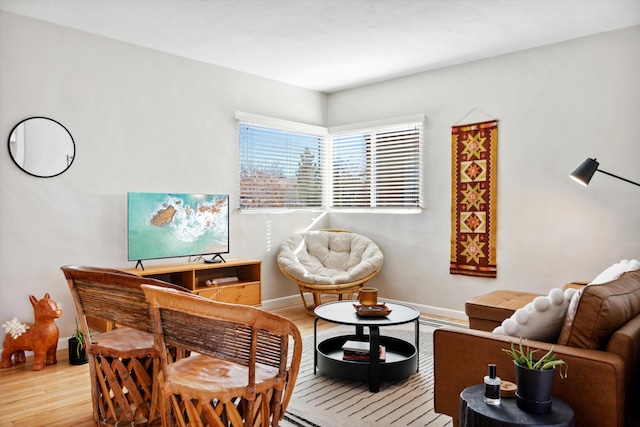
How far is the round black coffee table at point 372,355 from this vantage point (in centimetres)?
298

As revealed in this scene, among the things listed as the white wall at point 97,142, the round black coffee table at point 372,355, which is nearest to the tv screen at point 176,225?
the white wall at point 97,142

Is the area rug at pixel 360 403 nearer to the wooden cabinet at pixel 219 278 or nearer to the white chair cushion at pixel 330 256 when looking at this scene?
the wooden cabinet at pixel 219 278

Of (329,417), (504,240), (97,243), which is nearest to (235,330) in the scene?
(329,417)

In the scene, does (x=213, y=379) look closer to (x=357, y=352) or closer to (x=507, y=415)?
(x=507, y=415)

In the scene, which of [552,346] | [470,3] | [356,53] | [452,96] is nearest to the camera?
[552,346]

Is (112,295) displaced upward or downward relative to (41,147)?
downward

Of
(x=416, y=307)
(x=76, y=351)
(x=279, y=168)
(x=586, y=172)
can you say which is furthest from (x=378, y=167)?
(x=76, y=351)

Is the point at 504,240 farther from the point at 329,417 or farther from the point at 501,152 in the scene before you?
the point at 329,417

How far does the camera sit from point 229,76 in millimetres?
5121

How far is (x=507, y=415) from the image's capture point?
5.50 ft

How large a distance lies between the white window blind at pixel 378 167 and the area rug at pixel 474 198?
47 centimetres

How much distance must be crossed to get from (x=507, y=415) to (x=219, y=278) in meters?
3.48

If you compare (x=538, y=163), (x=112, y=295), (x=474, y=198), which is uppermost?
(x=538, y=163)

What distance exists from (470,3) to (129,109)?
297cm
